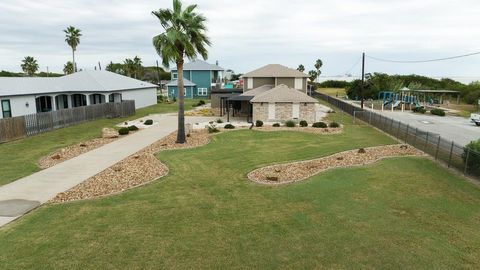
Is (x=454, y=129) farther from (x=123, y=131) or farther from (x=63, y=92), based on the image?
(x=63, y=92)

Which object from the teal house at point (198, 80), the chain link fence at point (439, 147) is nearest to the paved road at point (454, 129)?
the chain link fence at point (439, 147)

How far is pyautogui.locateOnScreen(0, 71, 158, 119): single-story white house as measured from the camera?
33250 millimetres

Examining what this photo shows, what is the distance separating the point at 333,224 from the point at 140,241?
20.0 feet

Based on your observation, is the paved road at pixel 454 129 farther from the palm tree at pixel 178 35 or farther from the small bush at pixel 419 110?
the palm tree at pixel 178 35

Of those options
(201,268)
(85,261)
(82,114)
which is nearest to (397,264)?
(201,268)

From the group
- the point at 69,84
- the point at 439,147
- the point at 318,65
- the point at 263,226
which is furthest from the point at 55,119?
the point at 318,65

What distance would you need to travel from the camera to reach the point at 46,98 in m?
40.0

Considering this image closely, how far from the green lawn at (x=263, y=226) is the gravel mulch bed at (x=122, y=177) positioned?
866mm

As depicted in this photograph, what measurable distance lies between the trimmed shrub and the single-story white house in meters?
36.4

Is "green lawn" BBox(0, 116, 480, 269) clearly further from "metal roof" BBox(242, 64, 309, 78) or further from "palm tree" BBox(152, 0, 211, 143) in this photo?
"metal roof" BBox(242, 64, 309, 78)

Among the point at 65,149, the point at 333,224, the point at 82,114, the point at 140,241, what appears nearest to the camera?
the point at 140,241

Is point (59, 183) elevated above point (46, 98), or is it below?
below

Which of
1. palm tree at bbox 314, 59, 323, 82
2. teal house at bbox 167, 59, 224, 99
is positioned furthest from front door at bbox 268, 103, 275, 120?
palm tree at bbox 314, 59, 323, 82

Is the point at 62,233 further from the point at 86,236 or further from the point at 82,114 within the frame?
the point at 82,114
